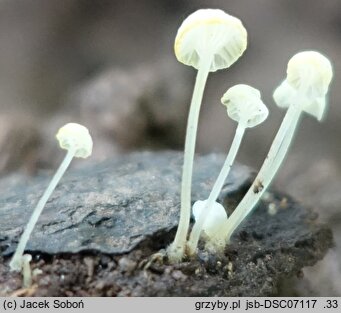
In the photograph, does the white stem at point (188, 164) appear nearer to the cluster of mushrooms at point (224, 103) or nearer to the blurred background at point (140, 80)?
the cluster of mushrooms at point (224, 103)

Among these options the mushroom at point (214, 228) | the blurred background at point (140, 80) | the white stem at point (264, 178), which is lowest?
the mushroom at point (214, 228)

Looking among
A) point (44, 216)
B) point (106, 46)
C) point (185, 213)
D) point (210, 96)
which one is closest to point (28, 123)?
point (106, 46)

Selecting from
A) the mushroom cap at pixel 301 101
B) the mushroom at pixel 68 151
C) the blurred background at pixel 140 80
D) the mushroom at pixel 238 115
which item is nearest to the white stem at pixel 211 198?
the mushroom at pixel 238 115

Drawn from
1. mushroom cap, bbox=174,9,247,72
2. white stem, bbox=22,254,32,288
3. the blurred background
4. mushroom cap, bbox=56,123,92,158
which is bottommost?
white stem, bbox=22,254,32,288

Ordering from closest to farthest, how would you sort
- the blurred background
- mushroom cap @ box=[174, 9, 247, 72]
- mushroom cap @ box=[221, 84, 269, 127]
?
1. mushroom cap @ box=[174, 9, 247, 72]
2. mushroom cap @ box=[221, 84, 269, 127]
3. the blurred background

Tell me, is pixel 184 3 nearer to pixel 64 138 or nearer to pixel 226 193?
pixel 226 193

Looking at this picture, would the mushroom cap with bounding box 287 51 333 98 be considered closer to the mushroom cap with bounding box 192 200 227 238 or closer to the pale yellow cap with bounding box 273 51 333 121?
the pale yellow cap with bounding box 273 51 333 121

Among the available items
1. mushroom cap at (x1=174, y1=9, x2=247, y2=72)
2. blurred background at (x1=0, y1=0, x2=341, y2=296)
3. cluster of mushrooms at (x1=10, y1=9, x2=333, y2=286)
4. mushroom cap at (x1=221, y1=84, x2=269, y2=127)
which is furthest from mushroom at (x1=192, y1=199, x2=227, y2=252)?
blurred background at (x1=0, y1=0, x2=341, y2=296)
